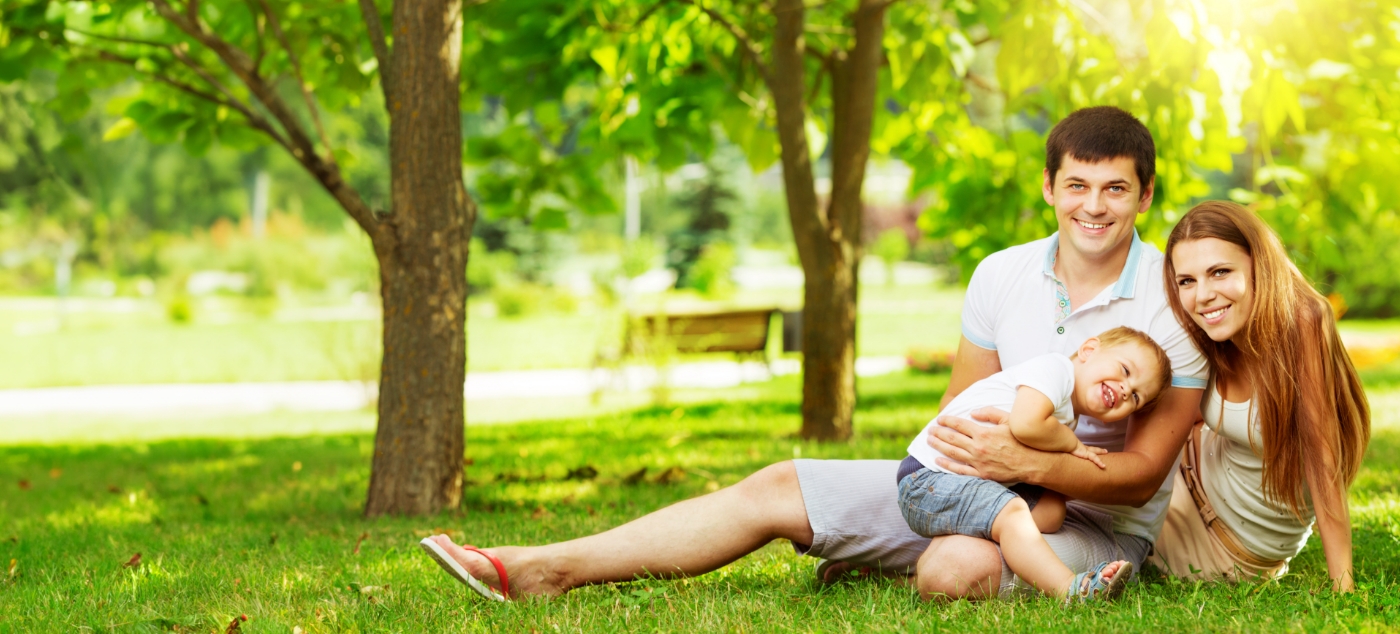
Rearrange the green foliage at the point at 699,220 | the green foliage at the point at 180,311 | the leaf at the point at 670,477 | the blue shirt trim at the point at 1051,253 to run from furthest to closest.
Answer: the green foliage at the point at 699,220 < the green foliage at the point at 180,311 < the leaf at the point at 670,477 < the blue shirt trim at the point at 1051,253

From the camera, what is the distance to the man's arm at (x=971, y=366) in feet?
10.9

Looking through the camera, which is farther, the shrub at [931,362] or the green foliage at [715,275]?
the green foliage at [715,275]

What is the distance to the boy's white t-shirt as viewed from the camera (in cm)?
286

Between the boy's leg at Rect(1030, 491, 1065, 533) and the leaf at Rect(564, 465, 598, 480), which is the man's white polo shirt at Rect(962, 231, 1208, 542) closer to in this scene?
the boy's leg at Rect(1030, 491, 1065, 533)

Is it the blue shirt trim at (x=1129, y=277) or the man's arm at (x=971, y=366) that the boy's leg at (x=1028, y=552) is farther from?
the blue shirt trim at (x=1129, y=277)

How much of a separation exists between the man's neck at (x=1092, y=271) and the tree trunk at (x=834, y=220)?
3.67 m

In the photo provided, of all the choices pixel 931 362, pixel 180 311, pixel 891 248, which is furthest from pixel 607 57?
pixel 891 248

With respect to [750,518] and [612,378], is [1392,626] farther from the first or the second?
[612,378]

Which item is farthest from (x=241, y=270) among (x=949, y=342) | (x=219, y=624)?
(x=219, y=624)

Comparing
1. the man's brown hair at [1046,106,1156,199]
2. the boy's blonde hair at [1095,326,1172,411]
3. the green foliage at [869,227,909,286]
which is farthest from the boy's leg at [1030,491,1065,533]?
the green foliage at [869,227,909,286]

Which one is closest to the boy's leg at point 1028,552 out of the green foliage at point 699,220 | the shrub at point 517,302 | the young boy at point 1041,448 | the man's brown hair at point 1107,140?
the young boy at point 1041,448

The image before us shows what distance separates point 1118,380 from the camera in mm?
2859

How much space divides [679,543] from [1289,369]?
5.62 feet

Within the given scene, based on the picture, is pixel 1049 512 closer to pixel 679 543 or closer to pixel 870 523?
pixel 870 523
